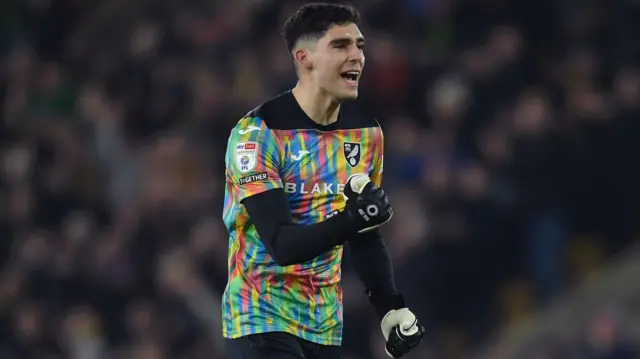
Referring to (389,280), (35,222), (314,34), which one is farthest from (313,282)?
(35,222)

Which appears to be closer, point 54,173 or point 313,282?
point 313,282

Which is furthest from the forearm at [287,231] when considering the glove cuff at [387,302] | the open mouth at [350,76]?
the glove cuff at [387,302]

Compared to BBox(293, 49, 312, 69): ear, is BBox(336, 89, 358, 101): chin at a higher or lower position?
lower

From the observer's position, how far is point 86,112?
13516 mm

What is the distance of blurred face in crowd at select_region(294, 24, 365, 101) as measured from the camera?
19.9 feet

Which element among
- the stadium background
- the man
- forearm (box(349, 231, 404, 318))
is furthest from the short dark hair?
the stadium background

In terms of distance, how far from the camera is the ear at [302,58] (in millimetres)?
6121

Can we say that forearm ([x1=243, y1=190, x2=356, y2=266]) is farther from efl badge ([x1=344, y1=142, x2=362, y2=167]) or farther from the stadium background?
the stadium background

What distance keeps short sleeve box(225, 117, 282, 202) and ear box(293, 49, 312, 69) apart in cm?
33

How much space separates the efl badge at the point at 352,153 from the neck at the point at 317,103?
0.15 m

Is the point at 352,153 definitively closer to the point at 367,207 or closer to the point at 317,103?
the point at 317,103

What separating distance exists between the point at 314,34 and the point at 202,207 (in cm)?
614

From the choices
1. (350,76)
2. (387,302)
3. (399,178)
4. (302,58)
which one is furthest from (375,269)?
(399,178)

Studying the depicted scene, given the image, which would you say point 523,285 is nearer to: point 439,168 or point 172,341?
point 439,168
